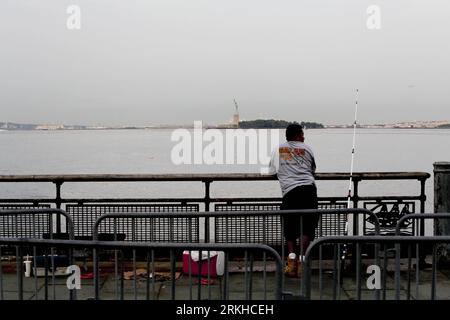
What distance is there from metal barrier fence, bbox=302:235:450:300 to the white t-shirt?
3.03 ft

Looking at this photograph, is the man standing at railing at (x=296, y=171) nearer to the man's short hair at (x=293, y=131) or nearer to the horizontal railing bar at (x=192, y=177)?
the man's short hair at (x=293, y=131)

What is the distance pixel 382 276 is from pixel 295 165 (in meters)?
1.83

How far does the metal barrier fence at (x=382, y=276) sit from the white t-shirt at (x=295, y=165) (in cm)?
92

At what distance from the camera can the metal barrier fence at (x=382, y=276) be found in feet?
15.4

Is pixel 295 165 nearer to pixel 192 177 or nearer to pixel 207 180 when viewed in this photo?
pixel 207 180

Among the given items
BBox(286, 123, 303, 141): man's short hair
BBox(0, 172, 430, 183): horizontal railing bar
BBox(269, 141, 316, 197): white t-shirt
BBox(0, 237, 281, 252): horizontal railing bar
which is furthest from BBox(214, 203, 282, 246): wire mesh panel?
BBox(0, 237, 281, 252): horizontal railing bar

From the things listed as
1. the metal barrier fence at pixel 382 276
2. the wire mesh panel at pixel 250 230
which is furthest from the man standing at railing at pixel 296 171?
the metal barrier fence at pixel 382 276

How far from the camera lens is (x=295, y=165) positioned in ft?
25.3

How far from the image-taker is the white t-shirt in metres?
7.71

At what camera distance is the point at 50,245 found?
15.1 ft
